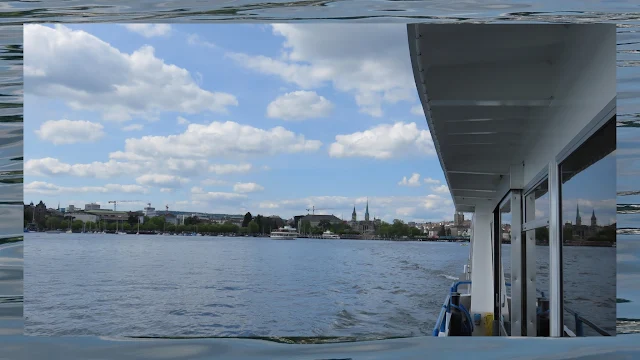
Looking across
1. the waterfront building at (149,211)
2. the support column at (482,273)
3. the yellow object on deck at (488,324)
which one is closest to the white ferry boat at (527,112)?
the yellow object on deck at (488,324)

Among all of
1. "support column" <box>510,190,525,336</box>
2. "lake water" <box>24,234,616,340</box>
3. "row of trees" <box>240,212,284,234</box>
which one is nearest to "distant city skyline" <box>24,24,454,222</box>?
"row of trees" <box>240,212,284,234</box>

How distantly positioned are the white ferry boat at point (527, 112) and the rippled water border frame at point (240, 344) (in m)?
0.23

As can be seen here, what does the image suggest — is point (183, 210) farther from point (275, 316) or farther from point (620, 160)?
point (620, 160)

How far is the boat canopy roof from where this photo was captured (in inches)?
90.2

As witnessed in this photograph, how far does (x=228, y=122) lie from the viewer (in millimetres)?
68500

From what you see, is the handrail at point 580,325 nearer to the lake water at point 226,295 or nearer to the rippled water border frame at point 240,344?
the rippled water border frame at point 240,344

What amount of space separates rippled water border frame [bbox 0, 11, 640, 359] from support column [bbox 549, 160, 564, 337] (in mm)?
1154

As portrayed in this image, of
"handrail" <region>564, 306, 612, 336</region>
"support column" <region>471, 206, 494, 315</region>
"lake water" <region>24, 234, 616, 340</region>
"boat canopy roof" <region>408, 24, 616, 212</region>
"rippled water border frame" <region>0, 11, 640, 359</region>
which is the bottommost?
"lake water" <region>24, 234, 616, 340</region>

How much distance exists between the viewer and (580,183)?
9.57ft

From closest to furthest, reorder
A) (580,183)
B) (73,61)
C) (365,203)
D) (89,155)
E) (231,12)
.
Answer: (231,12) → (580,183) → (365,203) → (89,155) → (73,61)

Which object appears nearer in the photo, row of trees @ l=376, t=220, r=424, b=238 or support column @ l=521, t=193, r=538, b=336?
support column @ l=521, t=193, r=538, b=336

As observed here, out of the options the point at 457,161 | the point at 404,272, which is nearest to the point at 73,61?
the point at 404,272

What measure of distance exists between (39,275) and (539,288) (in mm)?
40644

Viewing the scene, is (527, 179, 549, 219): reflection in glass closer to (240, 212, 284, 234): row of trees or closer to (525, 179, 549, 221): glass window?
(525, 179, 549, 221): glass window
